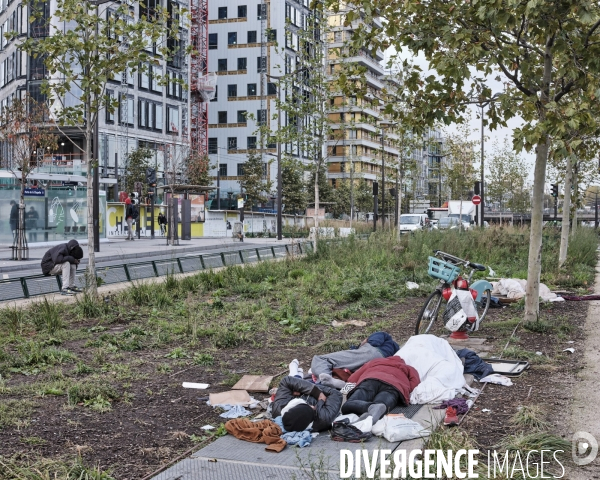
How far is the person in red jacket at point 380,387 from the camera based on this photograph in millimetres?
5910

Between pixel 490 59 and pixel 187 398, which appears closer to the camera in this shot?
pixel 187 398

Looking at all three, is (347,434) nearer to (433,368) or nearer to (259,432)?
(259,432)

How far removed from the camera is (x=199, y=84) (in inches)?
3009

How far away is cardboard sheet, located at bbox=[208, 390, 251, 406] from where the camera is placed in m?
6.62

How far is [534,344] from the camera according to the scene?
9367 mm

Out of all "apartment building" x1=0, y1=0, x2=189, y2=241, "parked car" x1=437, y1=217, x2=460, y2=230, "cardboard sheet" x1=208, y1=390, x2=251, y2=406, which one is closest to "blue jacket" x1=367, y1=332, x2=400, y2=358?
"cardboard sheet" x1=208, y1=390, x2=251, y2=406

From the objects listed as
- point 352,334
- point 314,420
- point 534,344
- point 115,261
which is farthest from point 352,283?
point 115,261

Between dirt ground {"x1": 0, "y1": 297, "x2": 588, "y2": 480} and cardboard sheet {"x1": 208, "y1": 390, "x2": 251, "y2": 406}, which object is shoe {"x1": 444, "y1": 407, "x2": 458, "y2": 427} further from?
cardboard sheet {"x1": 208, "y1": 390, "x2": 251, "y2": 406}

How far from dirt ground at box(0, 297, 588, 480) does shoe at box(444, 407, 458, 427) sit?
0.36ft

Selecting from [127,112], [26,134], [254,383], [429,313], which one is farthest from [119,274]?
[127,112]

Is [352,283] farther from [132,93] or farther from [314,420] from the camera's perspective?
[132,93]

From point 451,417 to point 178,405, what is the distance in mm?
2409

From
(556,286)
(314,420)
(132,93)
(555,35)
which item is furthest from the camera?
(132,93)

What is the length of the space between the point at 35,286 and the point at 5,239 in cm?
1793
